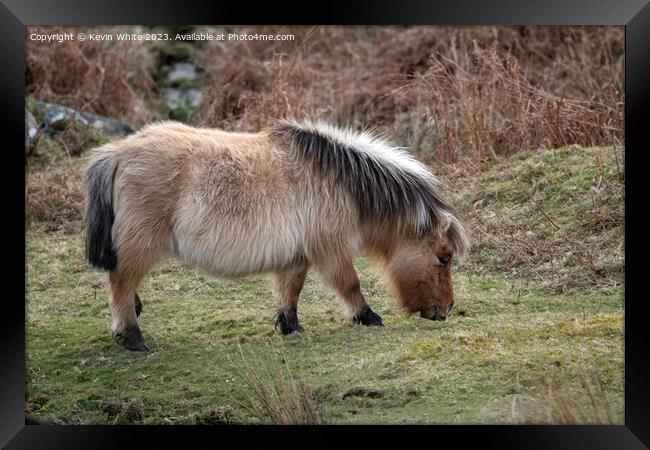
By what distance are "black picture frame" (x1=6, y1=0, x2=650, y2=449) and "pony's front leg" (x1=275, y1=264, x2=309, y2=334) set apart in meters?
1.56

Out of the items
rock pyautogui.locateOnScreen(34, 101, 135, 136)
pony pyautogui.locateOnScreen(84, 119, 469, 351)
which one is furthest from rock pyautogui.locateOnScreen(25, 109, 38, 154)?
pony pyautogui.locateOnScreen(84, 119, 469, 351)

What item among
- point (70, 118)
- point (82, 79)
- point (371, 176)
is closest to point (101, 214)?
point (371, 176)

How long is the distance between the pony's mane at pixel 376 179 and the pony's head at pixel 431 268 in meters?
0.02

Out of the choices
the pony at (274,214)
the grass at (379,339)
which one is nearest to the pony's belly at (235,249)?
the pony at (274,214)

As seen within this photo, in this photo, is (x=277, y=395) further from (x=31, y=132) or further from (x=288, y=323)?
(x=31, y=132)

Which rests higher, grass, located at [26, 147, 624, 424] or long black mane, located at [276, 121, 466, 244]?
long black mane, located at [276, 121, 466, 244]

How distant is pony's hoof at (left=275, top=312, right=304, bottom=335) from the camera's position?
6.92 m

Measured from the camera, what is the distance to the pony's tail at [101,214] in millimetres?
6375

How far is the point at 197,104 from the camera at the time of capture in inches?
501


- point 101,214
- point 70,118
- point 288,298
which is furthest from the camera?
point 70,118

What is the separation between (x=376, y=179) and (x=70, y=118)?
555 cm

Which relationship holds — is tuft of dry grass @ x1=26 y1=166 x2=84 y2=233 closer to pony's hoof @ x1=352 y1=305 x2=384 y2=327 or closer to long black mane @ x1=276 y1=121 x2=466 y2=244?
long black mane @ x1=276 y1=121 x2=466 y2=244

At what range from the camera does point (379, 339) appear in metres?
6.59
